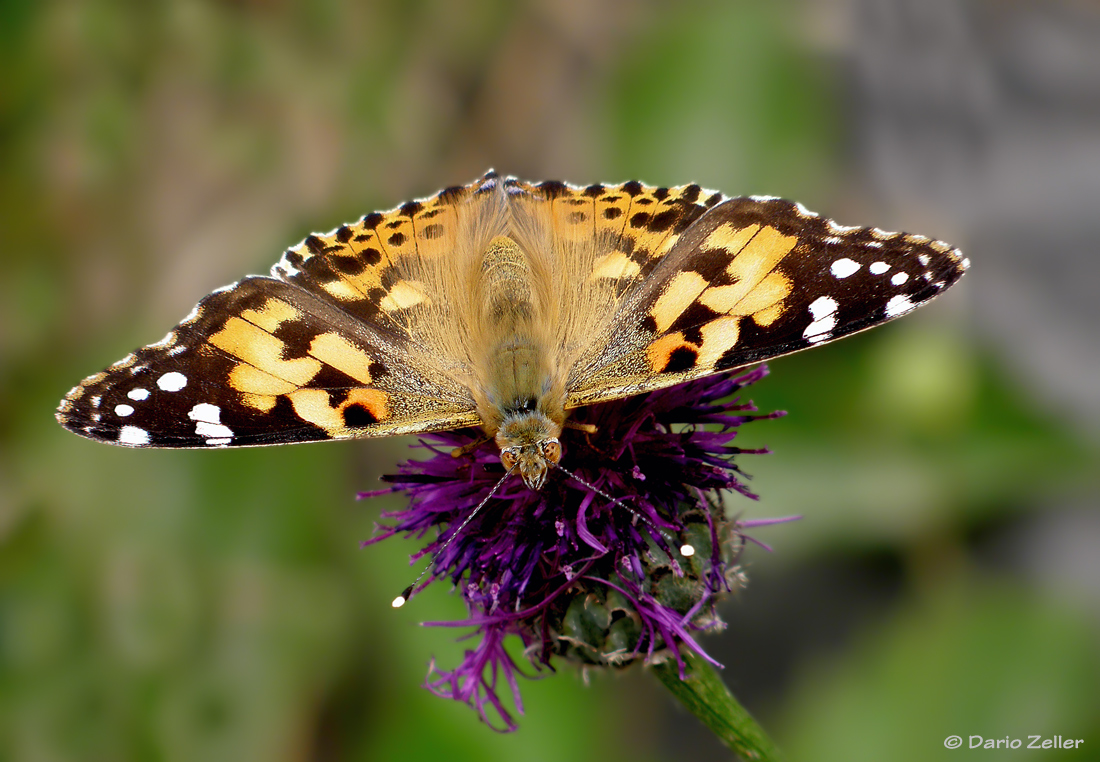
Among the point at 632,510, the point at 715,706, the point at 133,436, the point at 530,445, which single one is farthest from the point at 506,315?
the point at 715,706

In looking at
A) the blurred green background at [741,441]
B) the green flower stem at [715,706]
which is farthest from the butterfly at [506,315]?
the blurred green background at [741,441]

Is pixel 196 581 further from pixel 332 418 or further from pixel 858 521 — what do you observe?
pixel 858 521

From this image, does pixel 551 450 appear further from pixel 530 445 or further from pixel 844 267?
pixel 844 267

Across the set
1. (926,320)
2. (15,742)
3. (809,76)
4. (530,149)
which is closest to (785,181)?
(809,76)

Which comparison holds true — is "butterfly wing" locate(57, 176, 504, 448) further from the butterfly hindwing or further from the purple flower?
the purple flower

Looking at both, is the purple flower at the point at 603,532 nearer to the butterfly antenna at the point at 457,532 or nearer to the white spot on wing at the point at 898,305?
A: the butterfly antenna at the point at 457,532

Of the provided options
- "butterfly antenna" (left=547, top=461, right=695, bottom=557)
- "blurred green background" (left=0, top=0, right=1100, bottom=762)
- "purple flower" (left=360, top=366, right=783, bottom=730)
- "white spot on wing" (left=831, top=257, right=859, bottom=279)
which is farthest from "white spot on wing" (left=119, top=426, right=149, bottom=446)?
"white spot on wing" (left=831, top=257, right=859, bottom=279)
